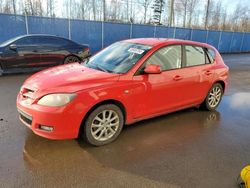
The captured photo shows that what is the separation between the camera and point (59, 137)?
132 inches

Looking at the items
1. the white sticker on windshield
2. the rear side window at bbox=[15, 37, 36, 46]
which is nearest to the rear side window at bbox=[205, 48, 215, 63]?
the white sticker on windshield

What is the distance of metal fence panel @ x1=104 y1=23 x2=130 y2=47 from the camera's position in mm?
16422

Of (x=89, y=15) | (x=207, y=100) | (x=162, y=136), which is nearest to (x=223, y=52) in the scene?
(x=89, y=15)

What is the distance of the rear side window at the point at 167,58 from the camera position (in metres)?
4.20

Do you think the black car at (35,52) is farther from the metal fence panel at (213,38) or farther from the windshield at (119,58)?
the metal fence panel at (213,38)

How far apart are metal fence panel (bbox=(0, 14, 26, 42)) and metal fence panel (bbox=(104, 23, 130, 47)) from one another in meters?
5.44

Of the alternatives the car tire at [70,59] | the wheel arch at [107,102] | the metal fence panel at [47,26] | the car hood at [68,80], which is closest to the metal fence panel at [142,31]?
the metal fence panel at [47,26]

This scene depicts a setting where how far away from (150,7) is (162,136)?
36586mm

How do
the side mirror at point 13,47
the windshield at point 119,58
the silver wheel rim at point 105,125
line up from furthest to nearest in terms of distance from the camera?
the side mirror at point 13,47, the windshield at point 119,58, the silver wheel rim at point 105,125

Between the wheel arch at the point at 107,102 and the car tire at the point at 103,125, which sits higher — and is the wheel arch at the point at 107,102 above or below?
above

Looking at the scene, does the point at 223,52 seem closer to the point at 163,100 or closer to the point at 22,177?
the point at 163,100

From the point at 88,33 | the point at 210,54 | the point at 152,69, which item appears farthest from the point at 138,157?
the point at 88,33

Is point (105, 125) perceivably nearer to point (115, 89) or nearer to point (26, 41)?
point (115, 89)

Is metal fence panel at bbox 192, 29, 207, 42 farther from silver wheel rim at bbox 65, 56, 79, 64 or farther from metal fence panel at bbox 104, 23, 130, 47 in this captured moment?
silver wheel rim at bbox 65, 56, 79, 64
